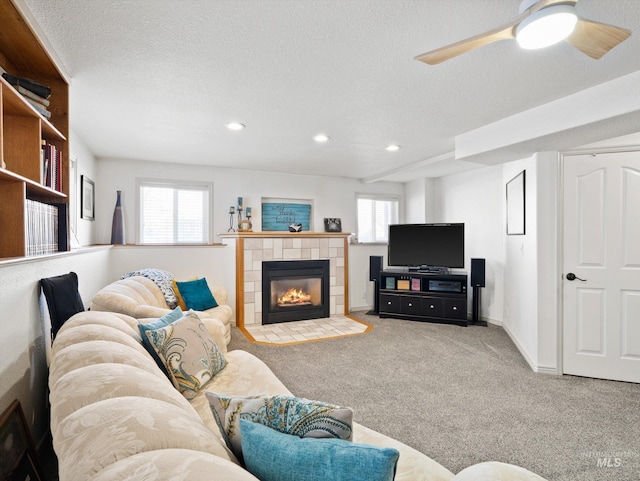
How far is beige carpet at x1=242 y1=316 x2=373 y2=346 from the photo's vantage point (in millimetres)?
4383

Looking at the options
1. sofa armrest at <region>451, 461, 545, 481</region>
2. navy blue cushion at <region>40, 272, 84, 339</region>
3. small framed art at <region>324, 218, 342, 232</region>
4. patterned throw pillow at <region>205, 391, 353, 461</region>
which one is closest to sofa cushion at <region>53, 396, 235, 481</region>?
patterned throw pillow at <region>205, 391, 353, 461</region>

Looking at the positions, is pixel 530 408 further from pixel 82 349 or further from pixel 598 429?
pixel 82 349

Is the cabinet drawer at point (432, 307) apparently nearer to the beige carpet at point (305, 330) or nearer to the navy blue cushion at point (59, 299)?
the beige carpet at point (305, 330)

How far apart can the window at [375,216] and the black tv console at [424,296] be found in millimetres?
1135

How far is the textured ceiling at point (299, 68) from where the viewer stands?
1670 millimetres

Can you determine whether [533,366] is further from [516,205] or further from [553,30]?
[553,30]

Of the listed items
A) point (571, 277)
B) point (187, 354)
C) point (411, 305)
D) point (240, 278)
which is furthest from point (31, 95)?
point (411, 305)

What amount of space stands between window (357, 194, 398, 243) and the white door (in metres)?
3.58

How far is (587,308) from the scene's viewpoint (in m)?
3.21

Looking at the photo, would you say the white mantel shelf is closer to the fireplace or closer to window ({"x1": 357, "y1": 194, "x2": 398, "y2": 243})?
the fireplace

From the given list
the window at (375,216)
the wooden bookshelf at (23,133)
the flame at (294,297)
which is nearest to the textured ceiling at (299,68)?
the wooden bookshelf at (23,133)

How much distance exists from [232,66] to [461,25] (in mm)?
1342

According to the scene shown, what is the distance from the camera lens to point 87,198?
4156 mm

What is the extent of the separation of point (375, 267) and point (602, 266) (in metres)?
3.15
